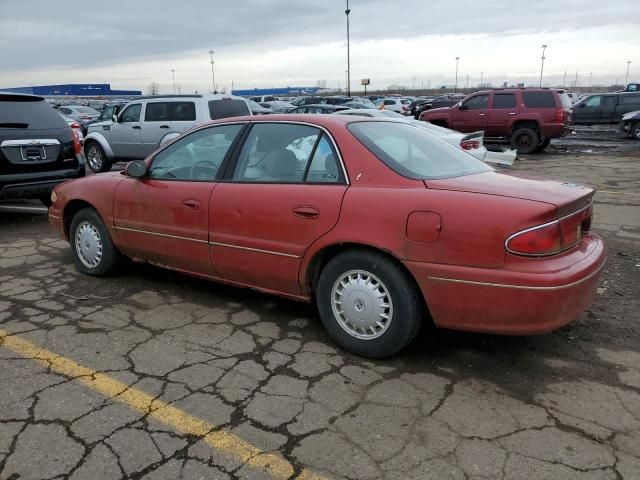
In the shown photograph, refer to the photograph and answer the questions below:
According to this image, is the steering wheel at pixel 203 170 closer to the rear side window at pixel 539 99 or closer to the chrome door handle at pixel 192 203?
the chrome door handle at pixel 192 203

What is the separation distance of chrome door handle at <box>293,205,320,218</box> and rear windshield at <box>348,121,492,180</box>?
0.52 meters

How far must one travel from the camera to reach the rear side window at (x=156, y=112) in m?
11.7

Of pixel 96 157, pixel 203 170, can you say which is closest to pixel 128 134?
pixel 96 157

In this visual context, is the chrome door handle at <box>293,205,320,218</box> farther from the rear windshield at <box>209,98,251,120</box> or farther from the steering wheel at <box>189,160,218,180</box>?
the rear windshield at <box>209,98,251,120</box>

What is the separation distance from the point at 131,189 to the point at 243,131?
3.91 feet

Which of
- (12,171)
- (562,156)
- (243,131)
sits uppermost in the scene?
(243,131)

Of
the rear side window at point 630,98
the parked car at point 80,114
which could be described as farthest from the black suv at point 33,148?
the rear side window at point 630,98

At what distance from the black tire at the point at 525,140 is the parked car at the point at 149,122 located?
918 centimetres

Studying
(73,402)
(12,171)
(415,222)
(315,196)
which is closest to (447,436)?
(415,222)

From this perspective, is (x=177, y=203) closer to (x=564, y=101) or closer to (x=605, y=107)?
(x=564, y=101)

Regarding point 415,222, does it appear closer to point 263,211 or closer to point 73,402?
point 263,211

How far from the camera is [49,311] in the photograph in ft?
13.7

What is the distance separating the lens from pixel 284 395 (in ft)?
9.77

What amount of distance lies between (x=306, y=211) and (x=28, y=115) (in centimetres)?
543
